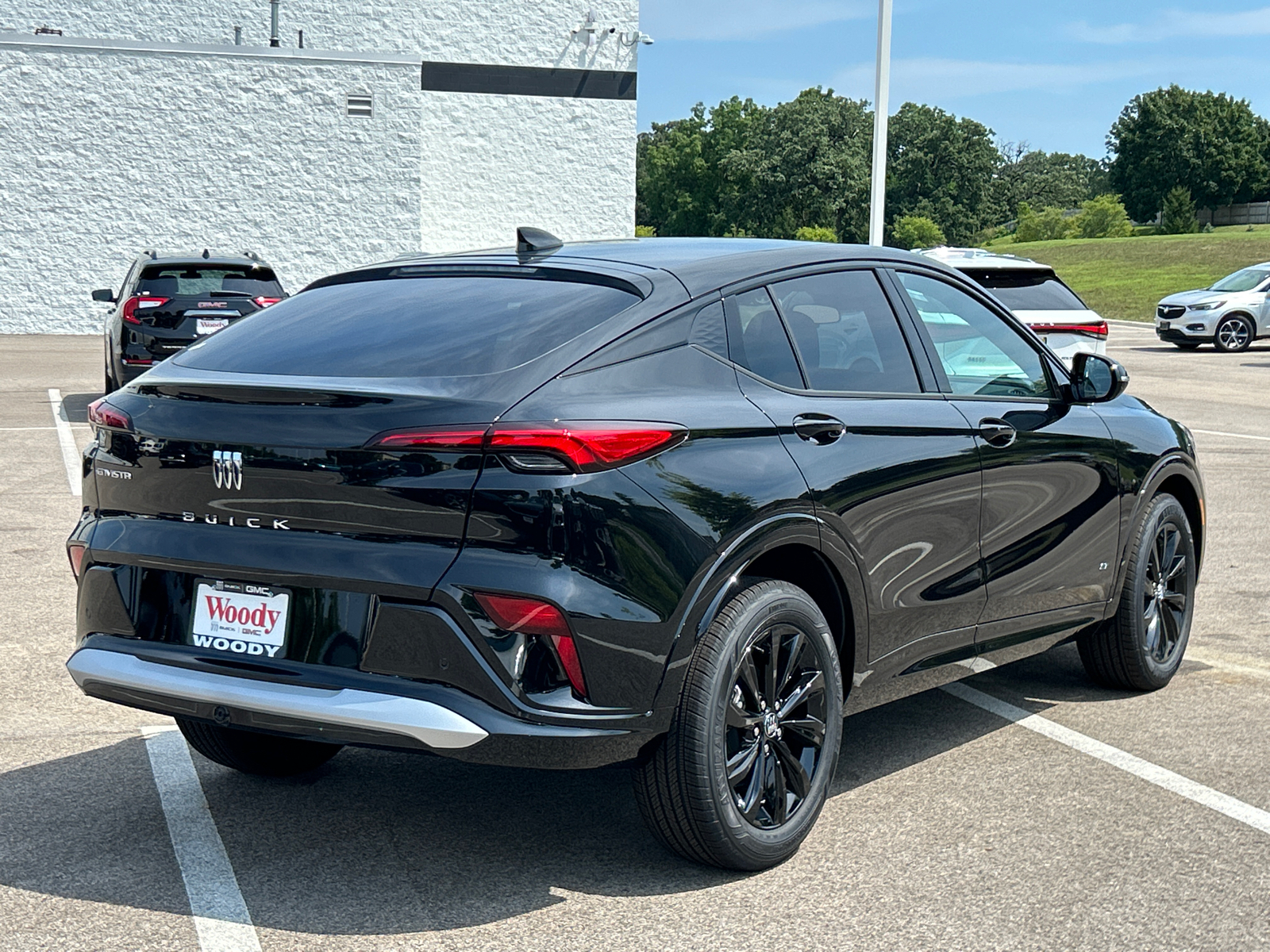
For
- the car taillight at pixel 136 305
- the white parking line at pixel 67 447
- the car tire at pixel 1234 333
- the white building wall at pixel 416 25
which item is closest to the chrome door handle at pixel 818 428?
the white parking line at pixel 67 447

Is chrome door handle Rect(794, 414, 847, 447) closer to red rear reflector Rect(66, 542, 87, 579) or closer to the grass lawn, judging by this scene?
red rear reflector Rect(66, 542, 87, 579)

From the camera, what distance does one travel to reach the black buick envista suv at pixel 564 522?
352 centimetres

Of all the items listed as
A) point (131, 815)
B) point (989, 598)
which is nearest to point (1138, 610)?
point (989, 598)

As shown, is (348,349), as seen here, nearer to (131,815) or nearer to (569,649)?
(569,649)

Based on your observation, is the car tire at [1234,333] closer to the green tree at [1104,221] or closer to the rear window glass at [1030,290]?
the rear window glass at [1030,290]

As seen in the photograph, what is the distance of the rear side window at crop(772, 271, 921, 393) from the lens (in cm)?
441

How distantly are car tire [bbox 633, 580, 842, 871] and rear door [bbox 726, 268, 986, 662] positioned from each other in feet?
0.96

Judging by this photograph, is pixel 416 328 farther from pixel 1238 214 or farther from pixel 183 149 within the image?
pixel 1238 214

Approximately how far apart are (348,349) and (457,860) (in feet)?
4.56

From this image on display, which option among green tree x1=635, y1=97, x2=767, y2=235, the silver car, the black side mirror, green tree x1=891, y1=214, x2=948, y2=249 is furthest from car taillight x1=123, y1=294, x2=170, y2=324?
green tree x1=635, y1=97, x2=767, y2=235

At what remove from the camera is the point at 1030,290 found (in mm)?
13312

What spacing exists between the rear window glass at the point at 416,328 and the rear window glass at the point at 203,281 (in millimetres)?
10918

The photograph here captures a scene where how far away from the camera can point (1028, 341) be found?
17.7 ft

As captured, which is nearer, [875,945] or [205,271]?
[875,945]
